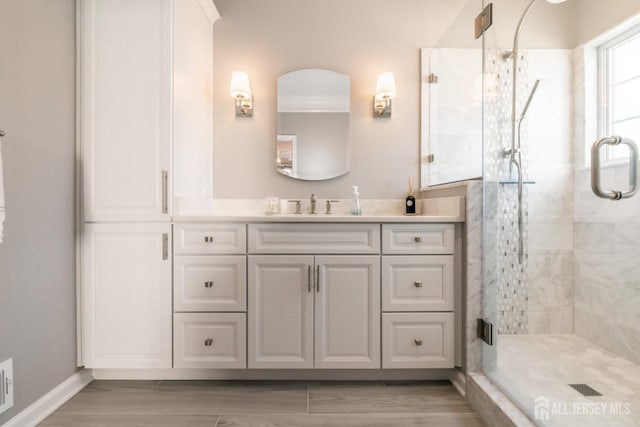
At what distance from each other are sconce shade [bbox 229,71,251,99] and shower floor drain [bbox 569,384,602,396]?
89.8 inches

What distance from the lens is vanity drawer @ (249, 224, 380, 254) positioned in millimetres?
1705

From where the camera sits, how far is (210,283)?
1.69m

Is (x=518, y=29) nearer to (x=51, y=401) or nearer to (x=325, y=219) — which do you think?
(x=325, y=219)

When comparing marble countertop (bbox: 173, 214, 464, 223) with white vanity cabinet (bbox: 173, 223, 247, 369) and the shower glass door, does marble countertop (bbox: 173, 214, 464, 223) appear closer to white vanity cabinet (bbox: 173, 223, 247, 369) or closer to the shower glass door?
white vanity cabinet (bbox: 173, 223, 247, 369)

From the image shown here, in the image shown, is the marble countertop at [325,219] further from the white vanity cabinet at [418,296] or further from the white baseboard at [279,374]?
the white baseboard at [279,374]

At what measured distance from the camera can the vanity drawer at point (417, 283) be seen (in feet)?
5.57

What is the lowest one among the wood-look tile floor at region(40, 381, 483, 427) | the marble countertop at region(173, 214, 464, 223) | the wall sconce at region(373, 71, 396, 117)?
the wood-look tile floor at region(40, 381, 483, 427)

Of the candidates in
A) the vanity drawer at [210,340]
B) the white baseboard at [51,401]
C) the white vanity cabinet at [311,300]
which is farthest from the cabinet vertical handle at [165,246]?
the white baseboard at [51,401]

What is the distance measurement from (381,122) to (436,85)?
437mm

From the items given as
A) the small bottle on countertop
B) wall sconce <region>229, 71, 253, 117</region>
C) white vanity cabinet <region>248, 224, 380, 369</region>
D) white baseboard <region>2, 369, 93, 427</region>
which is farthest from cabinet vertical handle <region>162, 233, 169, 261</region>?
the small bottle on countertop

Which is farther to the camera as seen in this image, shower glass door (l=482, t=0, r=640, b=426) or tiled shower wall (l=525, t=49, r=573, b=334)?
tiled shower wall (l=525, t=49, r=573, b=334)

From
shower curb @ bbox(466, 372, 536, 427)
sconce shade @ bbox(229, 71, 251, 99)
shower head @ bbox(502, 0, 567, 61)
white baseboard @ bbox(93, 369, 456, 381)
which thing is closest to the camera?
shower curb @ bbox(466, 372, 536, 427)

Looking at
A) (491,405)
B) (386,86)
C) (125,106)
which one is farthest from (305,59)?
(491,405)

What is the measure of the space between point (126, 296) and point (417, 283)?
4.72 ft
